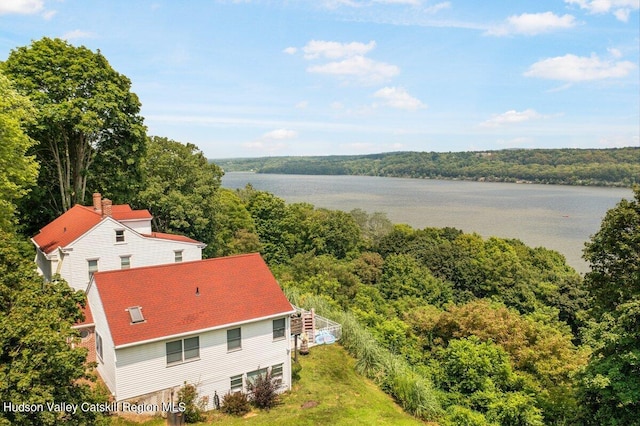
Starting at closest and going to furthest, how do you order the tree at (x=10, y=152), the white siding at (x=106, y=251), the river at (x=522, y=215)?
1. the tree at (x=10, y=152)
2. the white siding at (x=106, y=251)
3. the river at (x=522, y=215)

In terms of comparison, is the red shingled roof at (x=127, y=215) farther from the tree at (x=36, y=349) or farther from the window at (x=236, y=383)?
the tree at (x=36, y=349)

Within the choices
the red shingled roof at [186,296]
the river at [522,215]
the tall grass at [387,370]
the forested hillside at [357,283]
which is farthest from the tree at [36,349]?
the river at [522,215]

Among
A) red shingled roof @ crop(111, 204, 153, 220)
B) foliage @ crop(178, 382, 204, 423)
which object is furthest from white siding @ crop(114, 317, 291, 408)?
red shingled roof @ crop(111, 204, 153, 220)

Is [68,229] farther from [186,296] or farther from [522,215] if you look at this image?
[522,215]

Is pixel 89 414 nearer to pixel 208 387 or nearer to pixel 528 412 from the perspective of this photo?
pixel 208 387

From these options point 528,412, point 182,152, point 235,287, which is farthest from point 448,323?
point 182,152
